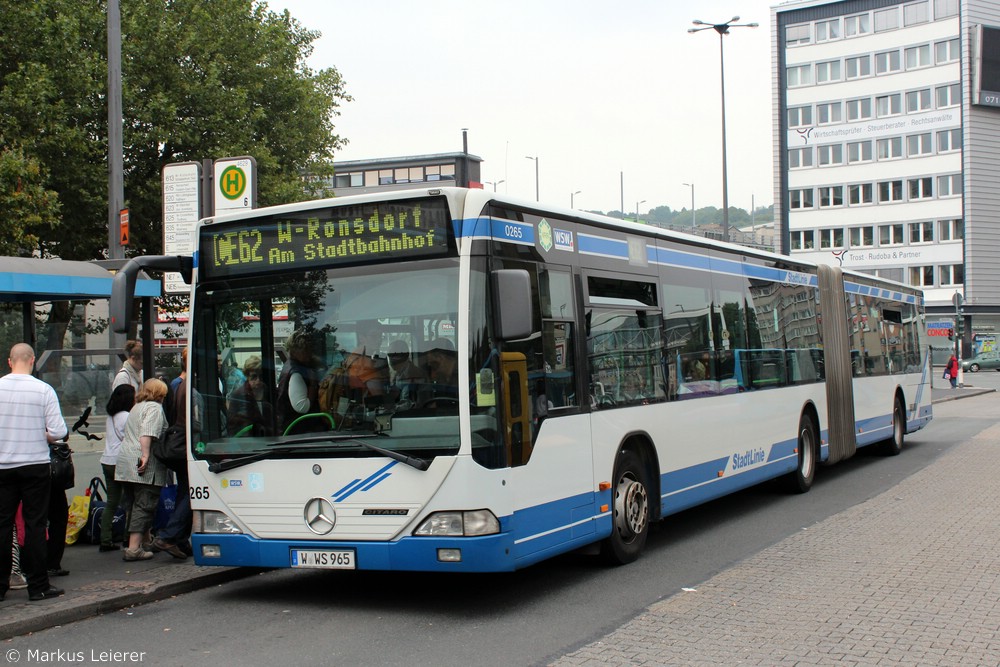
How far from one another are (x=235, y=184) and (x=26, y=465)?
383 centimetres

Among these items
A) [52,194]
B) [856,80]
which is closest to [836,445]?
[52,194]

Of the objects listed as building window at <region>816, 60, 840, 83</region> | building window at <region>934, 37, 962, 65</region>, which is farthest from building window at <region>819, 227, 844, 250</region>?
building window at <region>934, 37, 962, 65</region>

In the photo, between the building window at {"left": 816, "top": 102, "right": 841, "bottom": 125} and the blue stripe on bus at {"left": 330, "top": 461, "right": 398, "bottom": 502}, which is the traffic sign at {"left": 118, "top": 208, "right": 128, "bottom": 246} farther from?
the building window at {"left": 816, "top": 102, "right": 841, "bottom": 125}

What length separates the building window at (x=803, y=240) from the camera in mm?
76438

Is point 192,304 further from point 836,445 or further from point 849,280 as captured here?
point 849,280

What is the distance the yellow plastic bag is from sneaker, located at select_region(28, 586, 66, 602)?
2.56 meters

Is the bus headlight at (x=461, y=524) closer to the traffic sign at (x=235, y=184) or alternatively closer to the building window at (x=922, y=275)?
Result: the traffic sign at (x=235, y=184)

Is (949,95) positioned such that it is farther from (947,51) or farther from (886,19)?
(886,19)

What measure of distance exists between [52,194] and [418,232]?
1608 centimetres

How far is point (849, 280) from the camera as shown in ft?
55.1

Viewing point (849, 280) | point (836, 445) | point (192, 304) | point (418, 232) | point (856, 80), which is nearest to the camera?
point (418, 232)

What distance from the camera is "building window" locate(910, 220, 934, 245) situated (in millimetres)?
71875

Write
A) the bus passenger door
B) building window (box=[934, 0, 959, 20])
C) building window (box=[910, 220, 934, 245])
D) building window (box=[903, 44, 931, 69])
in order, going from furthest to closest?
1. building window (box=[903, 44, 931, 69])
2. building window (box=[910, 220, 934, 245])
3. building window (box=[934, 0, 959, 20])
4. the bus passenger door

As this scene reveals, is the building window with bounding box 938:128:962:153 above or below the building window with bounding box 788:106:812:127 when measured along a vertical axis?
below
